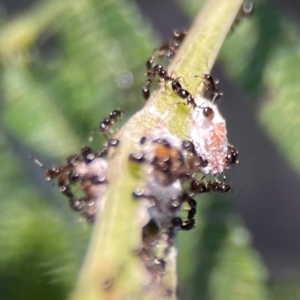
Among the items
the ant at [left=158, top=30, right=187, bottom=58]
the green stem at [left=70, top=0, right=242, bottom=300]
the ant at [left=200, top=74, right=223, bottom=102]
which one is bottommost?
the green stem at [left=70, top=0, right=242, bottom=300]

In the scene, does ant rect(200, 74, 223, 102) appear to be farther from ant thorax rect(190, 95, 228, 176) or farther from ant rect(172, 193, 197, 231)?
Result: ant rect(172, 193, 197, 231)

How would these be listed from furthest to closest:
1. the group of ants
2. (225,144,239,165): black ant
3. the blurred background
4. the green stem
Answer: the blurred background
(225,144,239,165): black ant
the group of ants
the green stem

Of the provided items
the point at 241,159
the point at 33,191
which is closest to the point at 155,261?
the point at 33,191

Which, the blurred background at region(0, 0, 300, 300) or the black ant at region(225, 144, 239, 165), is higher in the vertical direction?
the blurred background at region(0, 0, 300, 300)

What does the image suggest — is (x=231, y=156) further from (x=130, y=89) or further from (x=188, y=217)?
(x=130, y=89)

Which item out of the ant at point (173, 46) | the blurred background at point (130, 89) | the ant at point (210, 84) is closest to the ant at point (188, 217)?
the ant at point (210, 84)

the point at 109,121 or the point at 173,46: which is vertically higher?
the point at 173,46

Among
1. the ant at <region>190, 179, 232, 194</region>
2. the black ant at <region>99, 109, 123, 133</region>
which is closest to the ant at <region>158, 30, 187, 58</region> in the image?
the black ant at <region>99, 109, 123, 133</region>

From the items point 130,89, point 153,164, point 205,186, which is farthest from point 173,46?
point 153,164
